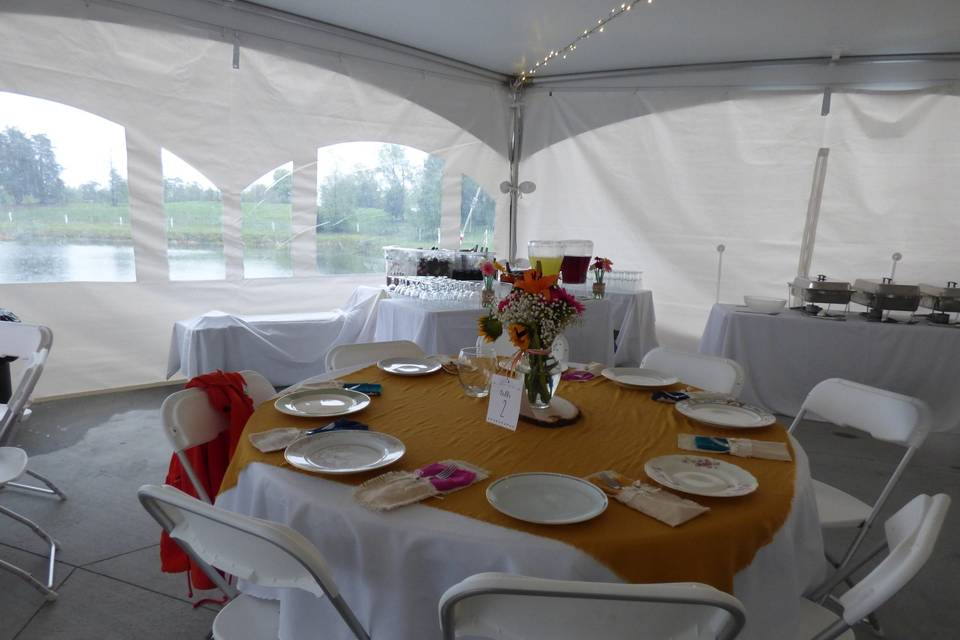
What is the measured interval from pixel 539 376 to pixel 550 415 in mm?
117

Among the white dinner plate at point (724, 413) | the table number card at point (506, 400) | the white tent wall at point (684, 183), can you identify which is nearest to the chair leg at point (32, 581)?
the table number card at point (506, 400)

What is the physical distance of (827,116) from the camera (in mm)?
4668

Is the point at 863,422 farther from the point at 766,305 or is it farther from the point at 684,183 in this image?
the point at 684,183

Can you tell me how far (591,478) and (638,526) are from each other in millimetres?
186

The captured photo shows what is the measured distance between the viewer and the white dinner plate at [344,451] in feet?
3.95

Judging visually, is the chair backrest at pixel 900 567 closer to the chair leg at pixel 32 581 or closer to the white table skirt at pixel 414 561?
the white table skirt at pixel 414 561

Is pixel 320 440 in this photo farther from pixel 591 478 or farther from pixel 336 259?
pixel 336 259

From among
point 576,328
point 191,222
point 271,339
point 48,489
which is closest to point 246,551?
point 48,489

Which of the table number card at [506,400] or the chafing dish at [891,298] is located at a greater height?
the chafing dish at [891,298]

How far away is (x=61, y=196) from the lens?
12.0 feet

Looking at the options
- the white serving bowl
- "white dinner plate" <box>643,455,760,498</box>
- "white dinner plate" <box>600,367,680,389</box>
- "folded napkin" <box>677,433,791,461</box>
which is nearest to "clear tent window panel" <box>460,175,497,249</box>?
the white serving bowl

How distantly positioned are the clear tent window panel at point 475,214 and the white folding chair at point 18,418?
12.8 ft

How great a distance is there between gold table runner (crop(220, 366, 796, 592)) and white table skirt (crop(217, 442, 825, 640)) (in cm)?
3

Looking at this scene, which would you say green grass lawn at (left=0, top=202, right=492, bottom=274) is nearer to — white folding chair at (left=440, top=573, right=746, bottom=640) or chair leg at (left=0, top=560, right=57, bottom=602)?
chair leg at (left=0, top=560, right=57, bottom=602)
